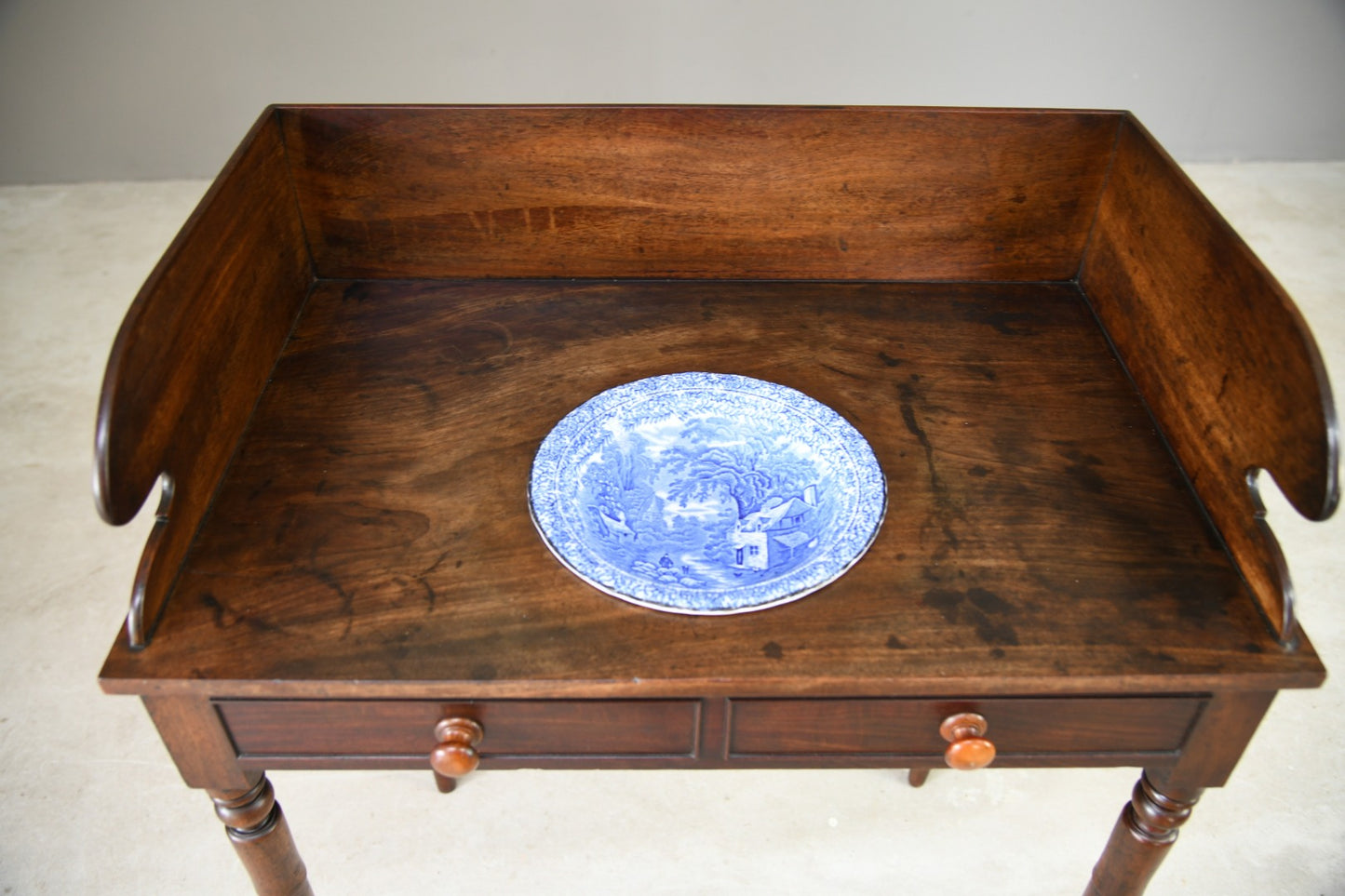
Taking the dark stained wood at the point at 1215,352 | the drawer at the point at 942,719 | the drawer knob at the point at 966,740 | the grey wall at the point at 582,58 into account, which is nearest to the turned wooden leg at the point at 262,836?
the drawer at the point at 942,719

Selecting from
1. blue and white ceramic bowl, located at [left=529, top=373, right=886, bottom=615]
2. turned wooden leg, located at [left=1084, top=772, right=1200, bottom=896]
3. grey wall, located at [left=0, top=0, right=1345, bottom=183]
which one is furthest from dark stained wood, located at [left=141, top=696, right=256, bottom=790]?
grey wall, located at [left=0, top=0, right=1345, bottom=183]

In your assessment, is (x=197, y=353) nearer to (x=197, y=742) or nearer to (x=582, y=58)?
(x=197, y=742)

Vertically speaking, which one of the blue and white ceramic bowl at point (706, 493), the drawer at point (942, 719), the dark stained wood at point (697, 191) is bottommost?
the drawer at point (942, 719)

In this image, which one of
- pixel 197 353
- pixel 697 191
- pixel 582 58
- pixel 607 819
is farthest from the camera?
pixel 582 58

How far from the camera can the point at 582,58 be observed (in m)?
3.15

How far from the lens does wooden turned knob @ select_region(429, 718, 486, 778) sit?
1075mm

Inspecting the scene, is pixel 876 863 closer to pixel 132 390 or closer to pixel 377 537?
pixel 377 537

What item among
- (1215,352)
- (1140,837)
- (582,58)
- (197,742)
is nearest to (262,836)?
(197,742)

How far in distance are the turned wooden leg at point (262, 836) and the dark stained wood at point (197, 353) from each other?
0.24 metres

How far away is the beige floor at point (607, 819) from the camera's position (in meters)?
1.63

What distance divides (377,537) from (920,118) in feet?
2.87

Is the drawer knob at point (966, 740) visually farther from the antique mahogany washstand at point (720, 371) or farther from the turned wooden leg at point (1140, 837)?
the turned wooden leg at point (1140, 837)

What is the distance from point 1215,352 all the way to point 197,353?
1.07 metres

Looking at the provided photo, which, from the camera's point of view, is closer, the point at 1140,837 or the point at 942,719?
the point at 942,719
